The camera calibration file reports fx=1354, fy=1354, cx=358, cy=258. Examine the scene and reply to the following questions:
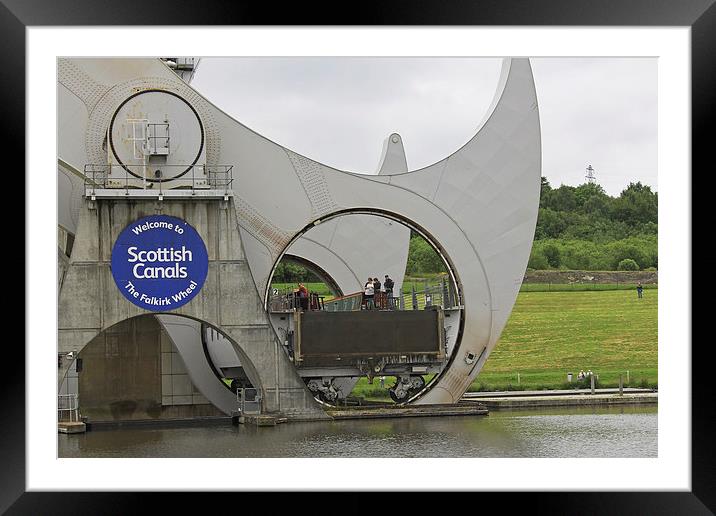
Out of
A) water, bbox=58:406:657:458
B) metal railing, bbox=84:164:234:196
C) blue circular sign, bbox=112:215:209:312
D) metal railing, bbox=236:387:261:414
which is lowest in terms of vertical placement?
water, bbox=58:406:657:458

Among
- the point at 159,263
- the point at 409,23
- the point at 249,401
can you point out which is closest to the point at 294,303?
the point at 249,401

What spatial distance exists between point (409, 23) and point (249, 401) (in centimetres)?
1264

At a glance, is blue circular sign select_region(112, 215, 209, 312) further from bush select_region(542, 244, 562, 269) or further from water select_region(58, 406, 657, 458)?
bush select_region(542, 244, 562, 269)

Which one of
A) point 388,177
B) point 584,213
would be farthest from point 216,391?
point 584,213

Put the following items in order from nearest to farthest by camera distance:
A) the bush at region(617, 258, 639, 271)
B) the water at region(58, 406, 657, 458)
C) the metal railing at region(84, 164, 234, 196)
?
the water at region(58, 406, 657, 458) < the metal railing at region(84, 164, 234, 196) < the bush at region(617, 258, 639, 271)

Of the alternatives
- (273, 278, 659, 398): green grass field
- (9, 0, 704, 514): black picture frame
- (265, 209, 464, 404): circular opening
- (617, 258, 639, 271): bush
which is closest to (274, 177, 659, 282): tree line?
(617, 258, 639, 271): bush

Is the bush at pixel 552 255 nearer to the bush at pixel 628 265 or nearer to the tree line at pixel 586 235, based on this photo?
the tree line at pixel 586 235

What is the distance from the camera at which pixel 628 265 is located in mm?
41531

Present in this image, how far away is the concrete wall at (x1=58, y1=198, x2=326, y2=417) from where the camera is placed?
19469mm

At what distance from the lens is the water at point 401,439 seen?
16500 mm

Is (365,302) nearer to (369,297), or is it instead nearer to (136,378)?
(369,297)

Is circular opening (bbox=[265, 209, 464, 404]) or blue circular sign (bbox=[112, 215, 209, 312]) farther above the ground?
blue circular sign (bbox=[112, 215, 209, 312])

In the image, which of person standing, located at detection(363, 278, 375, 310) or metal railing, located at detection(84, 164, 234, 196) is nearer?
metal railing, located at detection(84, 164, 234, 196)

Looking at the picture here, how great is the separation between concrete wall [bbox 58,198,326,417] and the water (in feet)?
2.36
